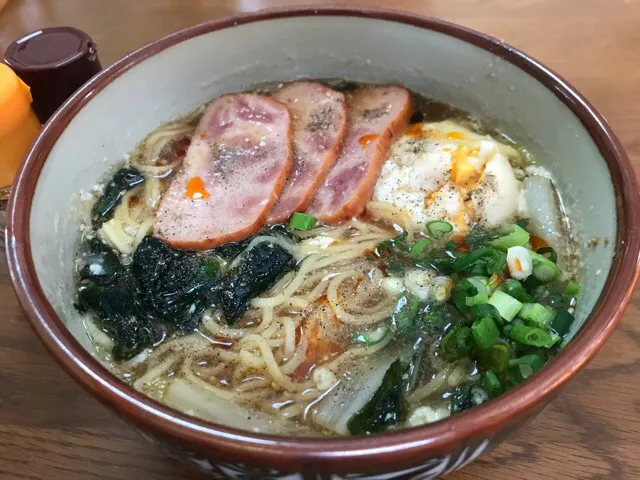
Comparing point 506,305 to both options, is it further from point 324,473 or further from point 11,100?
point 11,100

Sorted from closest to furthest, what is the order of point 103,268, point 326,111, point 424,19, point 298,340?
point 298,340, point 103,268, point 424,19, point 326,111

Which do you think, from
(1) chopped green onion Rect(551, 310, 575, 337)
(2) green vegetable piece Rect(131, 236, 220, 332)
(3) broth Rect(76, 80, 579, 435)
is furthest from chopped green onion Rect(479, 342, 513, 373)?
(2) green vegetable piece Rect(131, 236, 220, 332)

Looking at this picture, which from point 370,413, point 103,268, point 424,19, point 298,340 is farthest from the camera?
point 424,19

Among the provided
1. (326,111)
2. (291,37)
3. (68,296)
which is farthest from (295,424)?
(291,37)

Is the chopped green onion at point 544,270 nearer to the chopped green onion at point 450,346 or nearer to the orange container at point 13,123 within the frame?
the chopped green onion at point 450,346

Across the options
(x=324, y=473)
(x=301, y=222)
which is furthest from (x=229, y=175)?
(x=324, y=473)

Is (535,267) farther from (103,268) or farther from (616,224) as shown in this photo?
(103,268)

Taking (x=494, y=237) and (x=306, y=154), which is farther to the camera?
(x=306, y=154)
